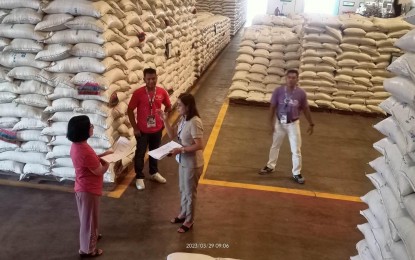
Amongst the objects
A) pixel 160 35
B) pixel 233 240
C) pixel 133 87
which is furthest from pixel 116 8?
pixel 233 240

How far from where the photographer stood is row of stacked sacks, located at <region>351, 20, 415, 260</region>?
2.76 m

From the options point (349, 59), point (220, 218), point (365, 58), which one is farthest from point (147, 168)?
point (365, 58)

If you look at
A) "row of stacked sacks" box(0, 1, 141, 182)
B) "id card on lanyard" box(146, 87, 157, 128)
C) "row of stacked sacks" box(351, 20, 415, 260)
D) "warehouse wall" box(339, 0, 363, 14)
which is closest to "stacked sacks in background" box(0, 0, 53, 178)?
"row of stacked sacks" box(0, 1, 141, 182)

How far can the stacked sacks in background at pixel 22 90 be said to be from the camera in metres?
5.05

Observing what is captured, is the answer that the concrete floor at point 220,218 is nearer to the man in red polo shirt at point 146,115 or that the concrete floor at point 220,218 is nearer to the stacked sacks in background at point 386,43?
the man in red polo shirt at point 146,115

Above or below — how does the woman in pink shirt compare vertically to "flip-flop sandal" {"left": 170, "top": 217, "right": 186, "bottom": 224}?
above

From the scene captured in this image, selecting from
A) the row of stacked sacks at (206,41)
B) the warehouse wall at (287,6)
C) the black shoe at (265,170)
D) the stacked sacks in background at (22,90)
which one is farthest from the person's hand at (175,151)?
the warehouse wall at (287,6)

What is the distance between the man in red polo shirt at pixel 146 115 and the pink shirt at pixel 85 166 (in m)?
1.69

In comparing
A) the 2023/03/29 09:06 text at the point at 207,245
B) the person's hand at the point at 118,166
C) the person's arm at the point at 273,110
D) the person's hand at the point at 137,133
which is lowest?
the 2023/03/29 09:06 text at the point at 207,245

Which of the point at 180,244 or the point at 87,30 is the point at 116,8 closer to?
the point at 87,30

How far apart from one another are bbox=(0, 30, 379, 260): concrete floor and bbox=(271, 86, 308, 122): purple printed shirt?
1084 millimetres

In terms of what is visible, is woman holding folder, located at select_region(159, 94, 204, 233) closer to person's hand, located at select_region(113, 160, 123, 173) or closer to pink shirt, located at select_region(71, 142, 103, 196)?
pink shirt, located at select_region(71, 142, 103, 196)

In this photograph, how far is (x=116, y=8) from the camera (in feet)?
17.3

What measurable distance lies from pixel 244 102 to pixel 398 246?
767 cm
